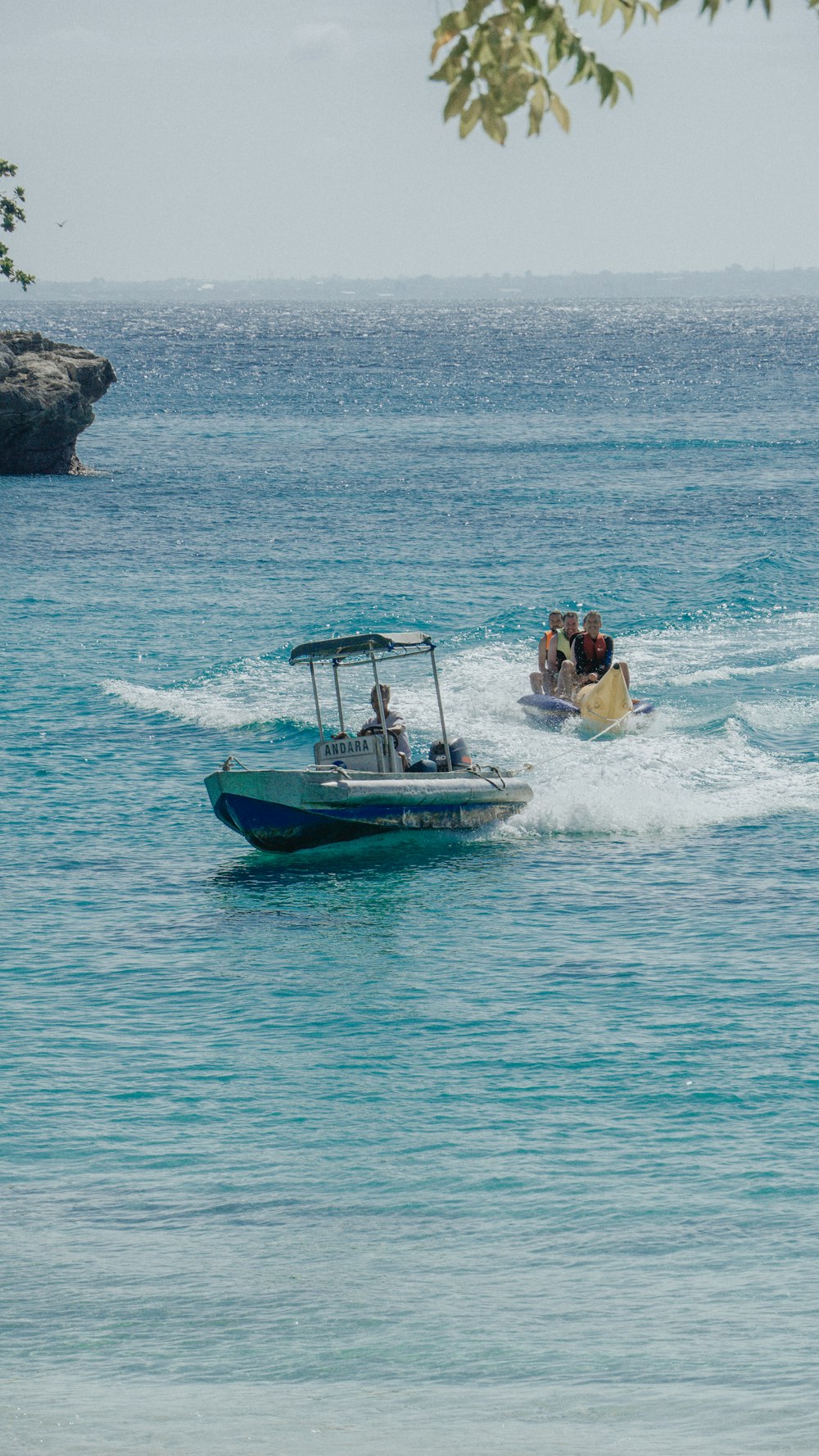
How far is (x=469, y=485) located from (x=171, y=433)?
23513 mm

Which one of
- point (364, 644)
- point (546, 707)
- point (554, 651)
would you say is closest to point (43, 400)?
point (554, 651)

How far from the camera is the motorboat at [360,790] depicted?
17938 millimetres

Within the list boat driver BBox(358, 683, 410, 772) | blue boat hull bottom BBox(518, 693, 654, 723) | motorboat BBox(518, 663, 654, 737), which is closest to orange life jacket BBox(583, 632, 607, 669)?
motorboat BBox(518, 663, 654, 737)

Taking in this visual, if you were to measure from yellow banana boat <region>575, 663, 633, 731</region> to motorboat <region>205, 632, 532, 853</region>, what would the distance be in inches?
177

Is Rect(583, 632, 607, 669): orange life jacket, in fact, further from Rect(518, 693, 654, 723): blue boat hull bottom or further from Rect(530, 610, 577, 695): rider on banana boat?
Rect(518, 693, 654, 723): blue boat hull bottom

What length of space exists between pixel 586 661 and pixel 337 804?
7.83 m

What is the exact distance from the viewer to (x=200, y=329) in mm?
189500

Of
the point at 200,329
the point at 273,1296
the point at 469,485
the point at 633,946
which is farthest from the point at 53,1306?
the point at 200,329

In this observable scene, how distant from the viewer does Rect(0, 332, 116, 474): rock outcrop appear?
2100 inches

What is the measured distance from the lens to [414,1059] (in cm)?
1328

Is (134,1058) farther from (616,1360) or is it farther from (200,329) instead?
(200,329)

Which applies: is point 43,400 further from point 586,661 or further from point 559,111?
point 559,111

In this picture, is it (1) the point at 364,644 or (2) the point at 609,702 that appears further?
(2) the point at 609,702

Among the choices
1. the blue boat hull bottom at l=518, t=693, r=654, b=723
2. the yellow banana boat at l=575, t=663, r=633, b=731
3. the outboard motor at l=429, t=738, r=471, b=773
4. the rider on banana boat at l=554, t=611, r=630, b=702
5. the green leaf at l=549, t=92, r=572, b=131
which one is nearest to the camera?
the green leaf at l=549, t=92, r=572, b=131
